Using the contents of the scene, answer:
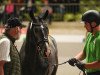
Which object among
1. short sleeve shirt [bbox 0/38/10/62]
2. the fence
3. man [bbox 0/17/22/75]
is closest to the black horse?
man [bbox 0/17/22/75]

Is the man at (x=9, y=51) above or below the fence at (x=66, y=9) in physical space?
above

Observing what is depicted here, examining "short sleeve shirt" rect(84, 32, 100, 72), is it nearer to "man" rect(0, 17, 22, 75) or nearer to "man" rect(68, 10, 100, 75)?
"man" rect(68, 10, 100, 75)

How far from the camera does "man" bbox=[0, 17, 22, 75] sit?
6.90 m

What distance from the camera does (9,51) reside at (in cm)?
703

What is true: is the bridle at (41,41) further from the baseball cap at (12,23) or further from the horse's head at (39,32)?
the baseball cap at (12,23)

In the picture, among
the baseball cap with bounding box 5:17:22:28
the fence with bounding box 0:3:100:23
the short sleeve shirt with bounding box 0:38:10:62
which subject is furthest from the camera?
the fence with bounding box 0:3:100:23

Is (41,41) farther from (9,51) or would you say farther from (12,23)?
(9,51)

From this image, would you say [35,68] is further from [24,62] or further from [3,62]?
[3,62]

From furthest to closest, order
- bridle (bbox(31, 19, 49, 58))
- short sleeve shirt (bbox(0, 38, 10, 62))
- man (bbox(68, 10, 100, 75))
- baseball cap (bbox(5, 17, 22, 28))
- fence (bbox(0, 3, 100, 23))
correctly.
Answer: fence (bbox(0, 3, 100, 23))
bridle (bbox(31, 19, 49, 58))
baseball cap (bbox(5, 17, 22, 28))
man (bbox(68, 10, 100, 75))
short sleeve shirt (bbox(0, 38, 10, 62))

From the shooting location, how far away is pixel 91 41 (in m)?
7.24

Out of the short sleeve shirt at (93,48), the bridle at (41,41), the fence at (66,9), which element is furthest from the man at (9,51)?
the fence at (66,9)

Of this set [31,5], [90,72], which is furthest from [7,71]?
[31,5]

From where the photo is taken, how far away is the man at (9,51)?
22.6 feet

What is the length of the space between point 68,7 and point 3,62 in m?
22.4
